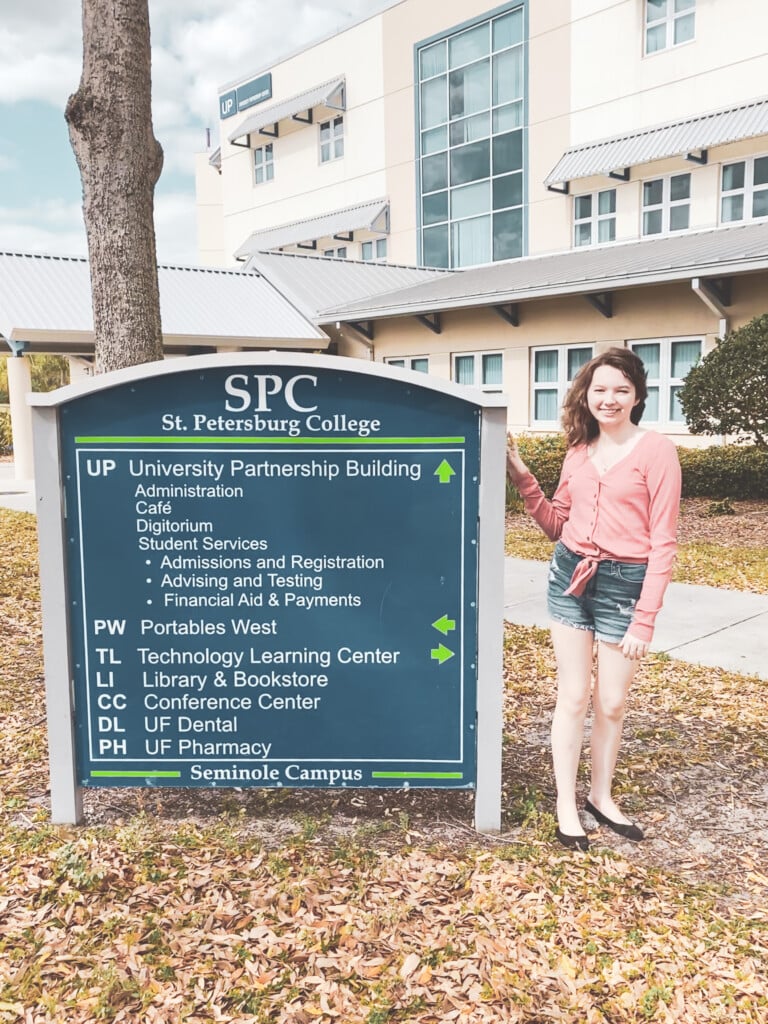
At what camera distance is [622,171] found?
21.2 m

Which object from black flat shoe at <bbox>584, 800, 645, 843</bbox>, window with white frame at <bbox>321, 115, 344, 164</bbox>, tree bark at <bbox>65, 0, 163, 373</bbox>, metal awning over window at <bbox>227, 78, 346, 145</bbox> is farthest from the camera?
window with white frame at <bbox>321, 115, 344, 164</bbox>

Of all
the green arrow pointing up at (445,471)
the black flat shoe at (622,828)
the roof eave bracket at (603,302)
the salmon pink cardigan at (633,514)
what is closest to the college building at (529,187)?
the roof eave bracket at (603,302)

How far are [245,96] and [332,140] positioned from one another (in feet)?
21.1

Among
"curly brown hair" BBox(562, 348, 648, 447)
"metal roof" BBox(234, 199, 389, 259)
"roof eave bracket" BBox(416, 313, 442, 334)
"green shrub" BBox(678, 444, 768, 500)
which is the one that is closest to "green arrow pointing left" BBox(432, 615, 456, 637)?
"curly brown hair" BBox(562, 348, 648, 447)

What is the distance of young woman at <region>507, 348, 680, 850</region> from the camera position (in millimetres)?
3123

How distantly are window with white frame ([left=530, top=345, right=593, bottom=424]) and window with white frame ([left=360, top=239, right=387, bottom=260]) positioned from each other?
12.9 meters

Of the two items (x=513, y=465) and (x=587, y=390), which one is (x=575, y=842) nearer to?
(x=513, y=465)

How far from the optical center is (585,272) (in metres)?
17.0

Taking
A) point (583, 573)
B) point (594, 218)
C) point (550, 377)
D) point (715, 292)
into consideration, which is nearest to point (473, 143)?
point (594, 218)

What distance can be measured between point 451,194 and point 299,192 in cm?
854

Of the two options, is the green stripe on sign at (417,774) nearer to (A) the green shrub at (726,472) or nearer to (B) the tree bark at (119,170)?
(B) the tree bark at (119,170)

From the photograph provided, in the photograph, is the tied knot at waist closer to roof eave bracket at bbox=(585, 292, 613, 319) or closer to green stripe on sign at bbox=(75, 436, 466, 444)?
green stripe on sign at bbox=(75, 436, 466, 444)

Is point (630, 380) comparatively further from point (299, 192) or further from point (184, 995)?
point (299, 192)

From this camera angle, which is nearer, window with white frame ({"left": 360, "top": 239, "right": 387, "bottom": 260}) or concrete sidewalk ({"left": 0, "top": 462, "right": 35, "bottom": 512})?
concrete sidewalk ({"left": 0, "top": 462, "right": 35, "bottom": 512})
